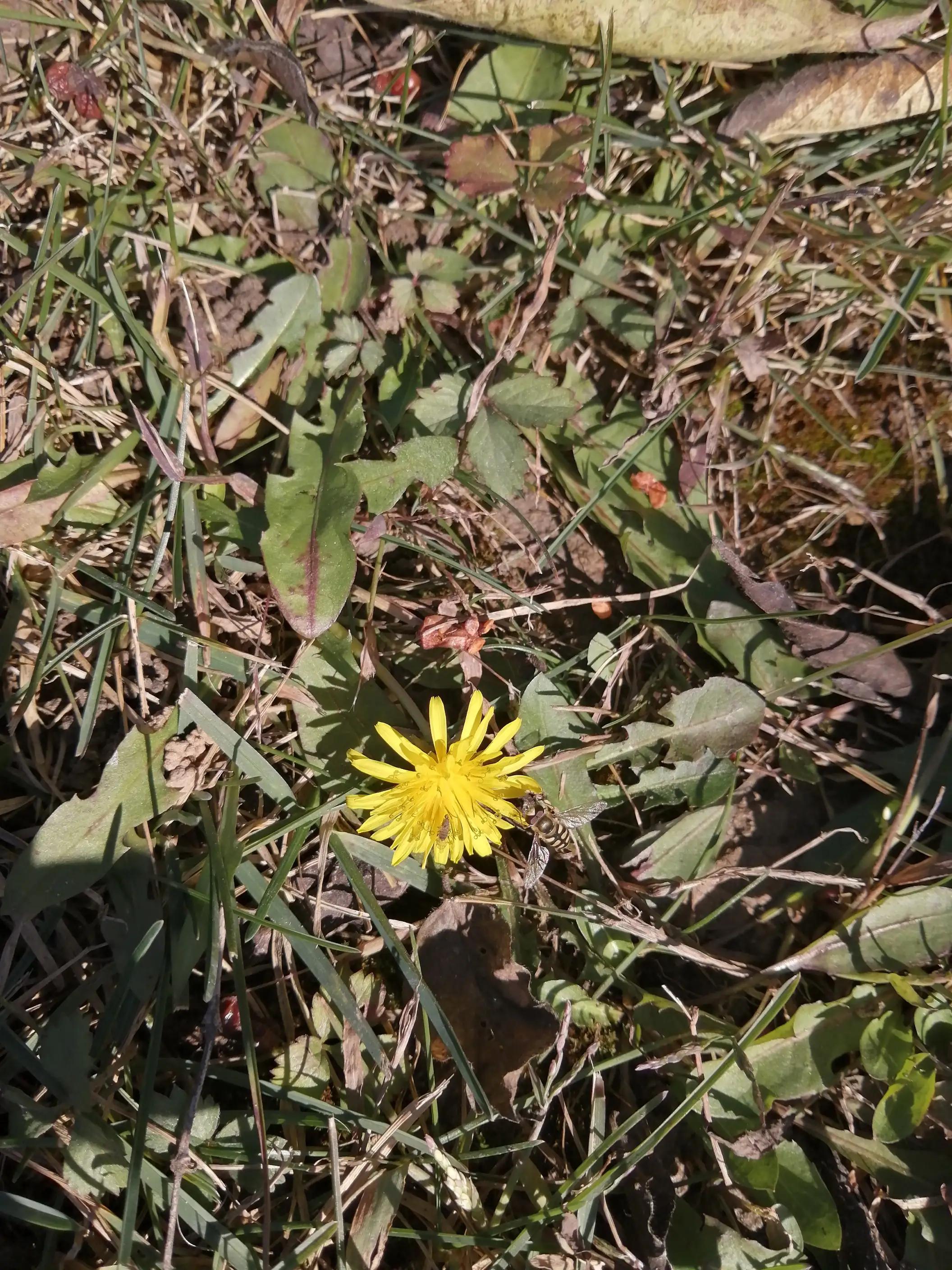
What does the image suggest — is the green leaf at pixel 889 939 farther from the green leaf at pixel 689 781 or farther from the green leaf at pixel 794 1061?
the green leaf at pixel 689 781

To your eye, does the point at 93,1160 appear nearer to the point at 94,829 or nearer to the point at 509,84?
the point at 94,829

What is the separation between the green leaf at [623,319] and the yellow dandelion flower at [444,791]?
1.23 metres

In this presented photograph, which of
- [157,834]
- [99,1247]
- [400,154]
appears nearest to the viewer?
[99,1247]

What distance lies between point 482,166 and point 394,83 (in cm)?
41

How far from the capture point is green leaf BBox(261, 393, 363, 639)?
214 centimetres

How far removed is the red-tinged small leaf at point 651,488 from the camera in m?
2.49

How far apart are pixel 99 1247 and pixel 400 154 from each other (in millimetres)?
3102

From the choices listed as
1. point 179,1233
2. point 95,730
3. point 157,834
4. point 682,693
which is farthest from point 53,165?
point 179,1233

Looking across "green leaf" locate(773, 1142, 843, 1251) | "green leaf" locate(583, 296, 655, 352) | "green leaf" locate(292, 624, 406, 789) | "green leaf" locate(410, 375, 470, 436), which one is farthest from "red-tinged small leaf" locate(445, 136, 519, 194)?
"green leaf" locate(773, 1142, 843, 1251)

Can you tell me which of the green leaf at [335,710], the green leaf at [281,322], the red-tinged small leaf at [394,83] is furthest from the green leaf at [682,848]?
the red-tinged small leaf at [394,83]

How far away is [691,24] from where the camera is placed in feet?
7.66

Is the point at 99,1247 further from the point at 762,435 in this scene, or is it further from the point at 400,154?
the point at 400,154

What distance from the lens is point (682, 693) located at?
236cm

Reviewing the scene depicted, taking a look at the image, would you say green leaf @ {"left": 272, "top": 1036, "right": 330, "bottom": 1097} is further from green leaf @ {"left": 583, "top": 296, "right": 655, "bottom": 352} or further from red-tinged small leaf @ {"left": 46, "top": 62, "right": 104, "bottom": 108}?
red-tinged small leaf @ {"left": 46, "top": 62, "right": 104, "bottom": 108}
